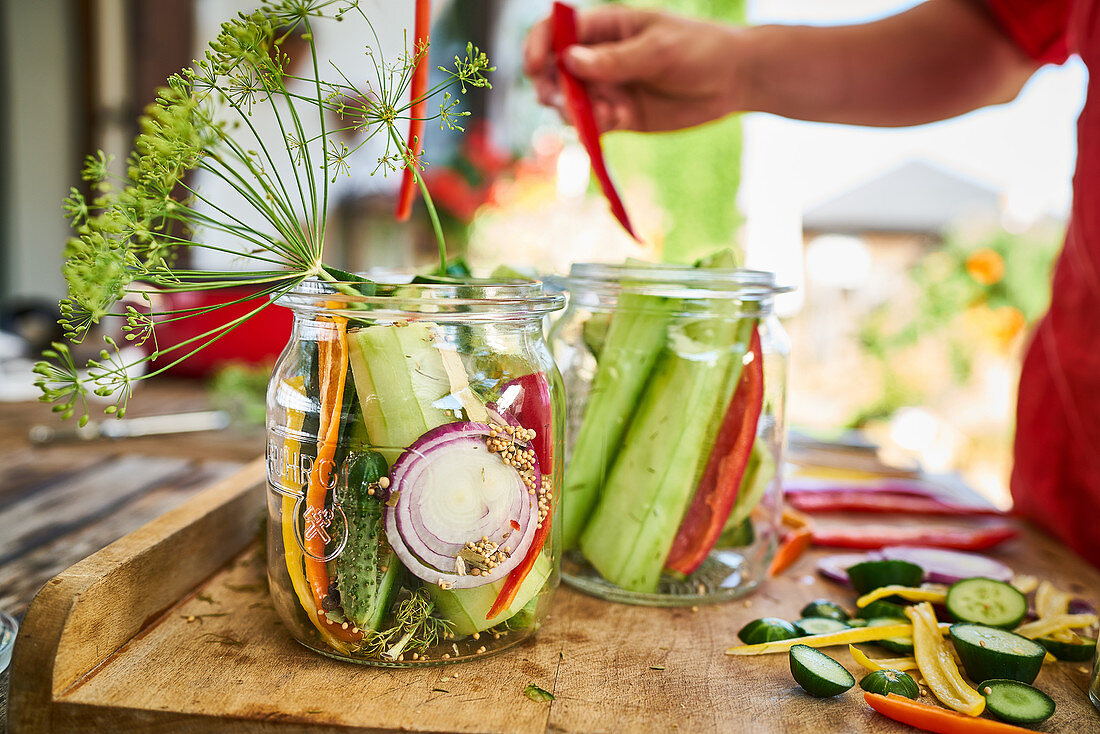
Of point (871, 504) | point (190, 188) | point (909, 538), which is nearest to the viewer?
point (190, 188)

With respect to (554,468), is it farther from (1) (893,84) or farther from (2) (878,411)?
(2) (878,411)

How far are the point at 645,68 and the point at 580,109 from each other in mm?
215

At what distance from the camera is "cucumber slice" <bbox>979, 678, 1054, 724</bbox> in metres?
0.66

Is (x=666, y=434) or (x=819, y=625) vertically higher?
(x=666, y=434)

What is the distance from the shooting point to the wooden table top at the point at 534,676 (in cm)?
65

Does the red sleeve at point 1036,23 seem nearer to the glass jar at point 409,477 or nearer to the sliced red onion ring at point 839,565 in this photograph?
the sliced red onion ring at point 839,565

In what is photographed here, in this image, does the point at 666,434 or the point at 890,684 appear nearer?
the point at 890,684

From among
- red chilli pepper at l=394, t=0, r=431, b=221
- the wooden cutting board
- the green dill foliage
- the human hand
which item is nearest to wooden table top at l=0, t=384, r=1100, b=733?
the wooden cutting board

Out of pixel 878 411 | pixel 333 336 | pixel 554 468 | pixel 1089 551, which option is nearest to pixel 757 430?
pixel 554 468

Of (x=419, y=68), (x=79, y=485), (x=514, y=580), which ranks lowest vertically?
(x=79, y=485)

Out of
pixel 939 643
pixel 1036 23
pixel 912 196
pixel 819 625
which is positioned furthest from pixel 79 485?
pixel 912 196

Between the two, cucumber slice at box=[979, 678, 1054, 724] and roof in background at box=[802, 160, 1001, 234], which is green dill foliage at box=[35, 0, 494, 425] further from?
roof in background at box=[802, 160, 1001, 234]

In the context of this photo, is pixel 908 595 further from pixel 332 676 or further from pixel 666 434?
pixel 332 676

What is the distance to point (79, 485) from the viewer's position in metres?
1.32
